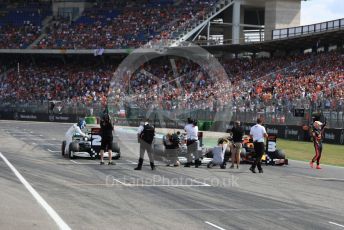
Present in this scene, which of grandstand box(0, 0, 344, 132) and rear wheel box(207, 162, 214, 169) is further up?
grandstand box(0, 0, 344, 132)

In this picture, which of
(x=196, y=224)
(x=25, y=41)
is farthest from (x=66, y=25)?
(x=196, y=224)

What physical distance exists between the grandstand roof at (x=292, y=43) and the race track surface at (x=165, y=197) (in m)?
31.2

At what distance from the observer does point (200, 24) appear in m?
62.3

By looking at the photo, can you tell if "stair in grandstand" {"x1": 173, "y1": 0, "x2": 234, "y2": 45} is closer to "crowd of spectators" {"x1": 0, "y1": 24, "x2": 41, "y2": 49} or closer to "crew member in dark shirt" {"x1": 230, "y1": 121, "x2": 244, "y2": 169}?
"crowd of spectators" {"x1": 0, "y1": 24, "x2": 41, "y2": 49}

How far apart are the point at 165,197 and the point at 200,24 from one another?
165ft

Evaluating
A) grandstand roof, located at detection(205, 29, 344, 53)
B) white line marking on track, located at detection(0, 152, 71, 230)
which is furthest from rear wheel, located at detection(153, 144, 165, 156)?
grandstand roof, located at detection(205, 29, 344, 53)

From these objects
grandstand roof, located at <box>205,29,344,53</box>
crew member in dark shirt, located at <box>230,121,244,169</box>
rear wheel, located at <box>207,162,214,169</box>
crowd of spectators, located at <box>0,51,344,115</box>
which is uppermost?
grandstand roof, located at <box>205,29,344,53</box>

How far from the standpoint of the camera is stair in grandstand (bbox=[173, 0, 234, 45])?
6094cm

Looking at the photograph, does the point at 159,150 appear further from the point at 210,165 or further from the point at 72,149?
the point at 72,149

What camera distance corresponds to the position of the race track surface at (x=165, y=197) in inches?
404

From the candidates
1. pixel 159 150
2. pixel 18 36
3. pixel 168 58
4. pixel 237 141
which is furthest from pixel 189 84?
pixel 237 141

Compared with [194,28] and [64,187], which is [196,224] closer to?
[64,187]

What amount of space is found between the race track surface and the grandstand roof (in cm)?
3117

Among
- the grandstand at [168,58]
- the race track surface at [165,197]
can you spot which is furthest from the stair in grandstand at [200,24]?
the race track surface at [165,197]
